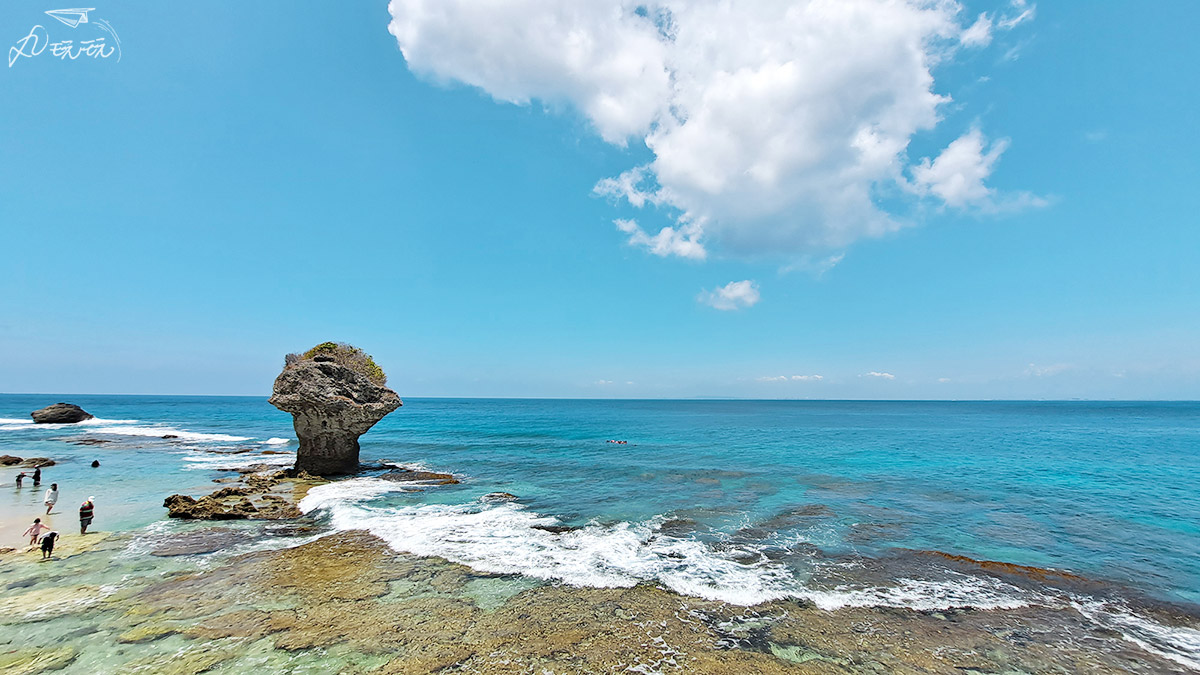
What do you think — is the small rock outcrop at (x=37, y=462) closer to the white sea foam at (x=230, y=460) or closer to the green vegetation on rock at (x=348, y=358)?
the white sea foam at (x=230, y=460)

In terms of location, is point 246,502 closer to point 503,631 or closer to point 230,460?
point 503,631

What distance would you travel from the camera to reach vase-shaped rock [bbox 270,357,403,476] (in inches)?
1048

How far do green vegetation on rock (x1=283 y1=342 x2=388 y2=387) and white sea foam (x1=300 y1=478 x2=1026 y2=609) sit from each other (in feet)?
37.0

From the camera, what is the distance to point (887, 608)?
11758 millimetres

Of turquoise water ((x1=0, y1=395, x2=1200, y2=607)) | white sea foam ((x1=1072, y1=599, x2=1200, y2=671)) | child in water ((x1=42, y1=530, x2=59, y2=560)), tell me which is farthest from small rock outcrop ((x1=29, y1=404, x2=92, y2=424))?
white sea foam ((x1=1072, y1=599, x2=1200, y2=671))

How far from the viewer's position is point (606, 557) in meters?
15.1

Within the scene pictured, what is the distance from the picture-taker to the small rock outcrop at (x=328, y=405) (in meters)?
26.7

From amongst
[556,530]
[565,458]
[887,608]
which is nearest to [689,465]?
[565,458]

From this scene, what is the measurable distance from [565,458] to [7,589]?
29.6m

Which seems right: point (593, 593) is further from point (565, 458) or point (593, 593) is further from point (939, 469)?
point (939, 469)

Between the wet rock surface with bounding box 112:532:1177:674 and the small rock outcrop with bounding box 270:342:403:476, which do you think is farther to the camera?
the small rock outcrop with bounding box 270:342:403:476

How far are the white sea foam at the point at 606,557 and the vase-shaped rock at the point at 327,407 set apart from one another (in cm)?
746

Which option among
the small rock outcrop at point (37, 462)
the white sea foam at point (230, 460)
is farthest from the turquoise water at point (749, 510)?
the small rock outcrop at point (37, 462)

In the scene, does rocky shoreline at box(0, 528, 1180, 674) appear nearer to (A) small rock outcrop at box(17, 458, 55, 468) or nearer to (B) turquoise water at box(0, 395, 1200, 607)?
(B) turquoise water at box(0, 395, 1200, 607)
